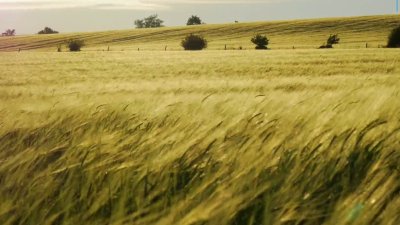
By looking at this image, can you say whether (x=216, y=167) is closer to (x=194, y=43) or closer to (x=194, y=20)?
(x=194, y=43)

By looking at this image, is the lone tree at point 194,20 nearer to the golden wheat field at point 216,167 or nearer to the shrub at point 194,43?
the shrub at point 194,43

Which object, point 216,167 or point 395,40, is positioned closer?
point 216,167

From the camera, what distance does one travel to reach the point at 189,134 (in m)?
1.71

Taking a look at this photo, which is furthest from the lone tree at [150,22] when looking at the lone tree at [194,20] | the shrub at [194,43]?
the shrub at [194,43]

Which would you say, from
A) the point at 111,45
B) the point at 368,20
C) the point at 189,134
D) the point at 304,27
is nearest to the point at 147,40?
the point at 111,45

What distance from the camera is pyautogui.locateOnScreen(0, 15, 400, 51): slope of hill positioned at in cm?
4097

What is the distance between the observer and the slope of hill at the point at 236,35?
40969 mm

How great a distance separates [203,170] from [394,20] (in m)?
48.8

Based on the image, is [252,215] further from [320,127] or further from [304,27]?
[304,27]

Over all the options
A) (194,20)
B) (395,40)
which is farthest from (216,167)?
(194,20)

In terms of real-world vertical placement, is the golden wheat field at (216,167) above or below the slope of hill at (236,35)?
above

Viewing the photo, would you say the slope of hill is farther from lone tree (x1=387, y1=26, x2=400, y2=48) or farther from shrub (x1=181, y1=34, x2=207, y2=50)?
lone tree (x1=387, y1=26, x2=400, y2=48)

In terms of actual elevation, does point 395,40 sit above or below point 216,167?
below

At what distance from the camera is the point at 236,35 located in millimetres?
45562
